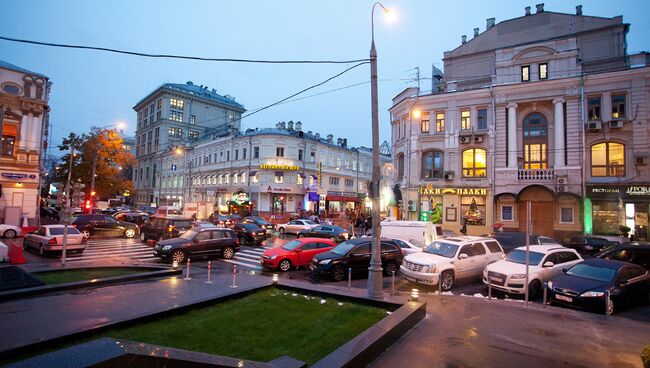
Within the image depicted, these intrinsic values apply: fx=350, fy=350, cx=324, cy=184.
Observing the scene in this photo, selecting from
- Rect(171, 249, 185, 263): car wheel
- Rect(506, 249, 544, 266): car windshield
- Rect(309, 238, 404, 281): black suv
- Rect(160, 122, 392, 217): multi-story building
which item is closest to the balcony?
Rect(160, 122, 392, 217): multi-story building

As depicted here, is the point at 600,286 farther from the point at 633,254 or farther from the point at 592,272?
the point at 633,254

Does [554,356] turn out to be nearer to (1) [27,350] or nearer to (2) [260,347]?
(2) [260,347]

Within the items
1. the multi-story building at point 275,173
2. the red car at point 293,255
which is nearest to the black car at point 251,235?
the red car at point 293,255

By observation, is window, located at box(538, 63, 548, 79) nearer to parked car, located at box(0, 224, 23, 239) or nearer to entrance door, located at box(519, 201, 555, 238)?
entrance door, located at box(519, 201, 555, 238)

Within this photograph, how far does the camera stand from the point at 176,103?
256 feet

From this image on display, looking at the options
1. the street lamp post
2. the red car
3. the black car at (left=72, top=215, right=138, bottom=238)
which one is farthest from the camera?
the black car at (left=72, top=215, right=138, bottom=238)

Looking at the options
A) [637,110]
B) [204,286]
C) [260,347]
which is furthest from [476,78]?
[260,347]

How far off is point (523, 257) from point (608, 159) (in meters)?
21.3

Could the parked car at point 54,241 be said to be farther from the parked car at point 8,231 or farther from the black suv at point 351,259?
the black suv at point 351,259

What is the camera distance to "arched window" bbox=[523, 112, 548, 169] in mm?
29688

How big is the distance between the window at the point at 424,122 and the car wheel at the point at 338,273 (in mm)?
23511

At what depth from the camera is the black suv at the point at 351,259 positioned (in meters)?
14.3

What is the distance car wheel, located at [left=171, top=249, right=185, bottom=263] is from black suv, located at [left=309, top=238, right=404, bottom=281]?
6995mm

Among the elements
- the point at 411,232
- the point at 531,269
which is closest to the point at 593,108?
the point at 411,232
